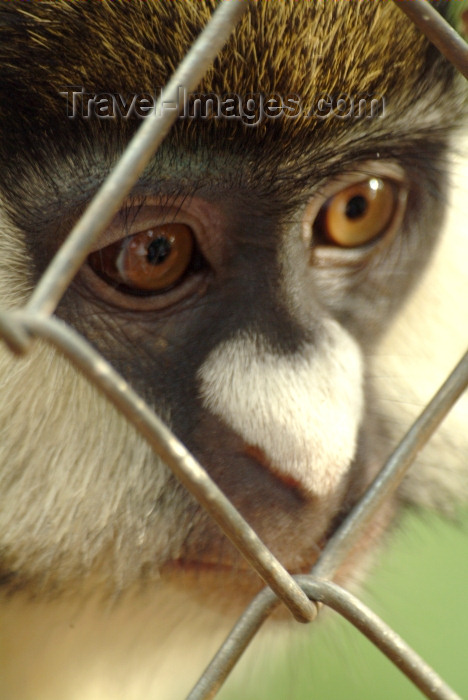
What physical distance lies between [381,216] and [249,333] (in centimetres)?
41

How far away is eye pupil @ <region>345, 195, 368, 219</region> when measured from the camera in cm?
140

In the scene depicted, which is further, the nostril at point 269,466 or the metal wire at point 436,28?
the nostril at point 269,466

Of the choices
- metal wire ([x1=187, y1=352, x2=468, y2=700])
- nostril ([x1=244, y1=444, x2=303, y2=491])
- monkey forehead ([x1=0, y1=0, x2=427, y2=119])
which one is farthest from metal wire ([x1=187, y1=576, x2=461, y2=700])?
monkey forehead ([x1=0, y1=0, x2=427, y2=119])

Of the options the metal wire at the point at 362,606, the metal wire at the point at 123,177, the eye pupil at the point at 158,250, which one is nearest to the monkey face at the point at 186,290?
the eye pupil at the point at 158,250

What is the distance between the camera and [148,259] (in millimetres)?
1212

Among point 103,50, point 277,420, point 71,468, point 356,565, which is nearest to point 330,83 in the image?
point 103,50

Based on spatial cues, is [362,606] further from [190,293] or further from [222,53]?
[222,53]

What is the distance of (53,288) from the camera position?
60cm

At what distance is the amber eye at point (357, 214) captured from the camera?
54.1 inches

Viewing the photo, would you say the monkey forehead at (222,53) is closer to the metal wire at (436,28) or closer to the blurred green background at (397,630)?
the metal wire at (436,28)

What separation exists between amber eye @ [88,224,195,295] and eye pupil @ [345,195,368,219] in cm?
29

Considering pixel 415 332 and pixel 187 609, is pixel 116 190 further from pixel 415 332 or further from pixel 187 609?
pixel 415 332

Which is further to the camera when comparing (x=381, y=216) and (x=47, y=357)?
(x=381, y=216)

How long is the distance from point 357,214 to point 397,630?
3.51ft
